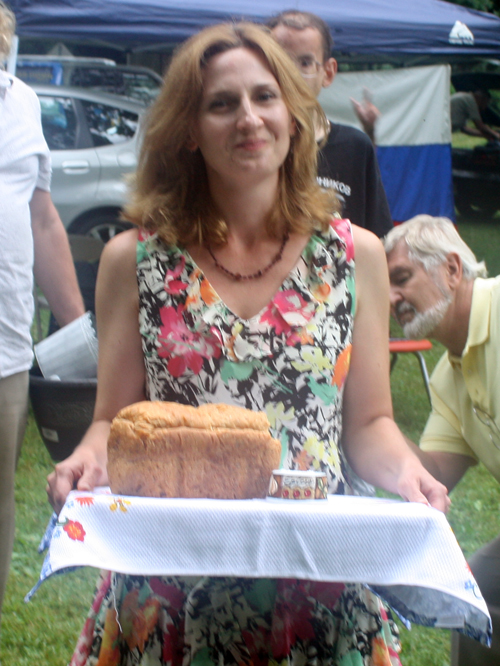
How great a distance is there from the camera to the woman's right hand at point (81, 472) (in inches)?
55.7

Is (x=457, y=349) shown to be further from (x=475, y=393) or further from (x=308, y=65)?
(x=308, y=65)

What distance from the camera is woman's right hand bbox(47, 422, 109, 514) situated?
1416 mm

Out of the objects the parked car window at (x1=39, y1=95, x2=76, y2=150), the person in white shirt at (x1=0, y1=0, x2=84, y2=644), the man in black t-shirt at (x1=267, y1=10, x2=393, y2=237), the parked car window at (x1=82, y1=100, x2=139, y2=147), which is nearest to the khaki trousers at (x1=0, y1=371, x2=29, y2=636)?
the person in white shirt at (x1=0, y1=0, x2=84, y2=644)

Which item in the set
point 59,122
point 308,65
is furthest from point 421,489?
point 59,122

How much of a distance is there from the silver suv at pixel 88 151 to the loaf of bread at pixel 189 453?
7468 millimetres

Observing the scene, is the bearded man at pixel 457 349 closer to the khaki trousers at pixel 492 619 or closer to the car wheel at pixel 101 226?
the khaki trousers at pixel 492 619

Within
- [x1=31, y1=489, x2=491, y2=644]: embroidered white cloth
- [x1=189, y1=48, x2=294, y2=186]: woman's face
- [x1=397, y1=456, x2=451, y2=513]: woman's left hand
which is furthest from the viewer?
[x1=189, y1=48, x2=294, y2=186]: woman's face

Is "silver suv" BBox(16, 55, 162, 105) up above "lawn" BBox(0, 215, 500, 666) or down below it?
above

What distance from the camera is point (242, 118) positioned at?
1570mm

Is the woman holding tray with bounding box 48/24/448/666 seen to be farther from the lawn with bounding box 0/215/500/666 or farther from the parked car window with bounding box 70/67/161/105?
the parked car window with bounding box 70/67/161/105

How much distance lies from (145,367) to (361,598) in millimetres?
642

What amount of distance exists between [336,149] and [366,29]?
18.6 ft

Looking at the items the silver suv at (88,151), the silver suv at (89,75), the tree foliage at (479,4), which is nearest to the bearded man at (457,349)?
the silver suv at (88,151)

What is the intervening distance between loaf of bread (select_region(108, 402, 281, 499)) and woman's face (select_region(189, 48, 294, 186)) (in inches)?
21.7
